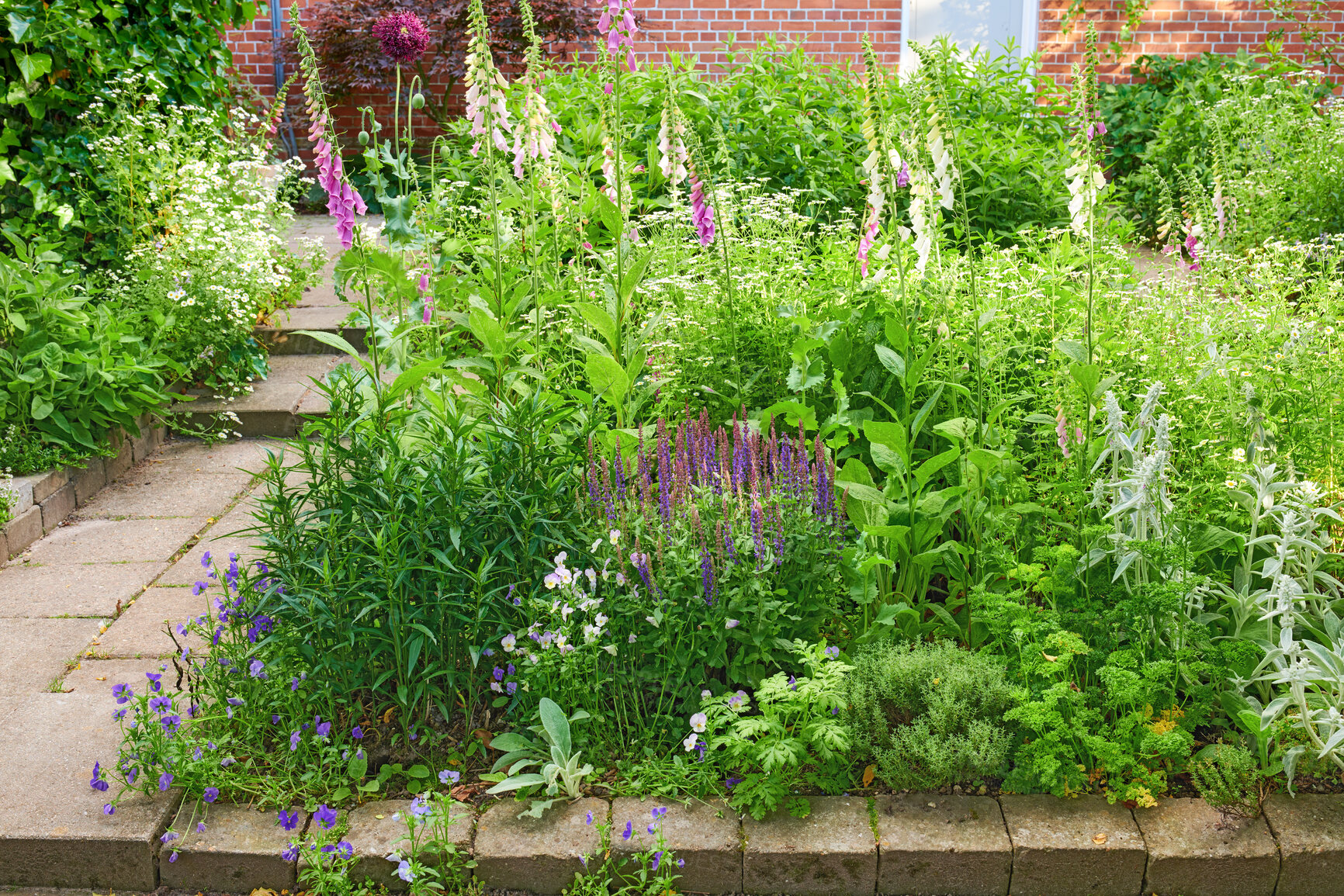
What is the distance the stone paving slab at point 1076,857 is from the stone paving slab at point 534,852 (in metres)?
0.84

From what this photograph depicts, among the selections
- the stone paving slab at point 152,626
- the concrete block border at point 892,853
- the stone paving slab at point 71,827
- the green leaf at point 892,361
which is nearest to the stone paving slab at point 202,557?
the stone paving slab at point 152,626

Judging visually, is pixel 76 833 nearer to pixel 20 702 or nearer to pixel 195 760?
pixel 195 760

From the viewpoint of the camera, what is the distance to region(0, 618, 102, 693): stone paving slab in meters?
2.73

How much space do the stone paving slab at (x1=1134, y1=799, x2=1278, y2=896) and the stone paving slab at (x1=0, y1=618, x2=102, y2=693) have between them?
264 centimetres

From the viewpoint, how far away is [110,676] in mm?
2729

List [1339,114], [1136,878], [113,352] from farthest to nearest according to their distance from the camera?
1. [1339,114]
2. [113,352]
3. [1136,878]

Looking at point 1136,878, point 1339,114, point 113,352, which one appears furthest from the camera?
point 1339,114

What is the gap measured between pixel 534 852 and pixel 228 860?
0.61 meters

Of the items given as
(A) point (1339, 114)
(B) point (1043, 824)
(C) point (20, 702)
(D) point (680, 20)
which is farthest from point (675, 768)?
(D) point (680, 20)

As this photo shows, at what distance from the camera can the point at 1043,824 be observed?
6.94 feet

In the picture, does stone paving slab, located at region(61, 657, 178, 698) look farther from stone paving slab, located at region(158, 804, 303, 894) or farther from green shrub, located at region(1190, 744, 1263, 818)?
green shrub, located at region(1190, 744, 1263, 818)

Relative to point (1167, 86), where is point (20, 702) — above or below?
below

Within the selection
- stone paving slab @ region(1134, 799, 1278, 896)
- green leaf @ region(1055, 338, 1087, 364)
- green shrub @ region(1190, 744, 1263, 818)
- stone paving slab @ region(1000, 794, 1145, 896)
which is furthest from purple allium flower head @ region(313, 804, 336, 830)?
green leaf @ region(1055, 338, 1087, 364)

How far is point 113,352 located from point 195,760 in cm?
238
